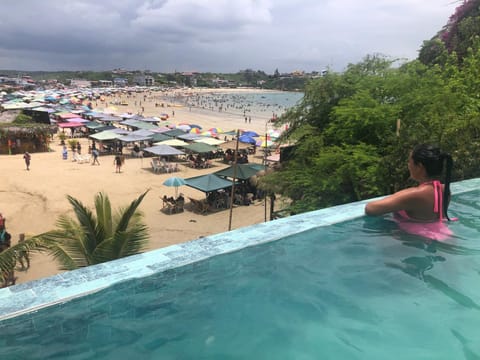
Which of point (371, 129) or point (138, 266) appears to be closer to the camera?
point (138, 266)

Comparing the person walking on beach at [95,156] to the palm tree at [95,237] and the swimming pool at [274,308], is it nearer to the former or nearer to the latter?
the palm tree at [95,237]

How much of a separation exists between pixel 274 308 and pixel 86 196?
1530 centimetres

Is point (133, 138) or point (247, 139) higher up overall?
point (247, 139)

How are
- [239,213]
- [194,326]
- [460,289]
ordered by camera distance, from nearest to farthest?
[194,326] → [460,289] → [239,213]

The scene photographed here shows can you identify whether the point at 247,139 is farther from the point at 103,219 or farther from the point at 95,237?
the point at 95,237

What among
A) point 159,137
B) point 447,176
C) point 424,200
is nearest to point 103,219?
point 424,200

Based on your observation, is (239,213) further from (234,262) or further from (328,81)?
(234,262)

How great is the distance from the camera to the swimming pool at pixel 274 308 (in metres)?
2.24

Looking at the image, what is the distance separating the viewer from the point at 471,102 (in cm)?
884

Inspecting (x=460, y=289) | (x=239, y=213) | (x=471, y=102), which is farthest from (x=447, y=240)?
(x=239, y=213)

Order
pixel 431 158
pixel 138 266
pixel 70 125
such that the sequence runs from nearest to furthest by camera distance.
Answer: pixel 138 266 → pixel 431 158 → pixel 70 125

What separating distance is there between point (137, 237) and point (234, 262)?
3.71m

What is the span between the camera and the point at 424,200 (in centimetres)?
380

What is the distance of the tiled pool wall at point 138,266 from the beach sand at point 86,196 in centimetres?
730
